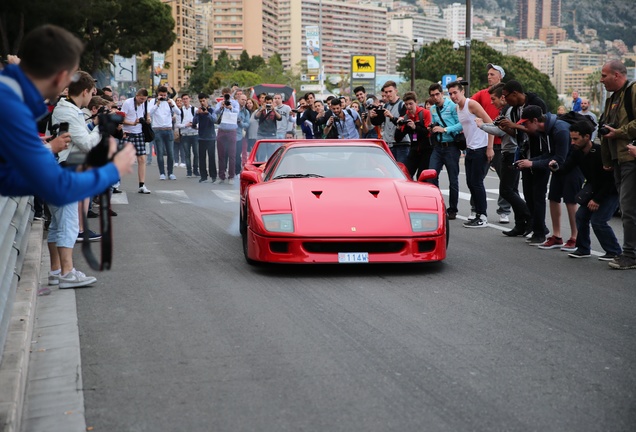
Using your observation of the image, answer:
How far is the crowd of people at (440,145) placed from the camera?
366cm

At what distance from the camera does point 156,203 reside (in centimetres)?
1581

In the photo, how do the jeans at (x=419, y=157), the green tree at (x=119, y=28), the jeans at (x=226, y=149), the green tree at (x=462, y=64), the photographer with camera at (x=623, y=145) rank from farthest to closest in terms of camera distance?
the green tree at (x=462, y=64), the green tree at (x=119, y=28), the jeans at (x=226, y=149), the jeans at (x=419, y=157), the photographer with camera at (x=623, y=145)

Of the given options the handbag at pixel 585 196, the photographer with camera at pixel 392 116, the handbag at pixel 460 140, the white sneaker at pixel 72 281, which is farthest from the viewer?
the photographer with camera at pixel 392 116

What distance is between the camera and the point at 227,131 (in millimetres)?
20688

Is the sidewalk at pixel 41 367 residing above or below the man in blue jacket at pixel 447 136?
below

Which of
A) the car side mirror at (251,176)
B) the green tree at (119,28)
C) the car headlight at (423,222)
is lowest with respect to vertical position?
the car headlight at (423,222)

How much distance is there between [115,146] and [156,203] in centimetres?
1203

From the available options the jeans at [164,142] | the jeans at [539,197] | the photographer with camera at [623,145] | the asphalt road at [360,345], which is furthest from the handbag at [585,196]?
the jeans at [164,142]

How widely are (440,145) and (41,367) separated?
29.0 feet

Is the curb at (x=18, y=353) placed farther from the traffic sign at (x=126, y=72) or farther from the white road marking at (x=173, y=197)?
the traffic sign at (x=126, y=72)

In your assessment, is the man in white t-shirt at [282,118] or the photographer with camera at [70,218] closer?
the photographer with camera at [70,218]

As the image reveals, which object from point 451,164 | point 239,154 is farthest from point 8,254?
point 239,154

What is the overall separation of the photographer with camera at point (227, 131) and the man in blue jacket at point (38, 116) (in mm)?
16661

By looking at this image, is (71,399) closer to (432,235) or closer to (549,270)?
(432,235)
